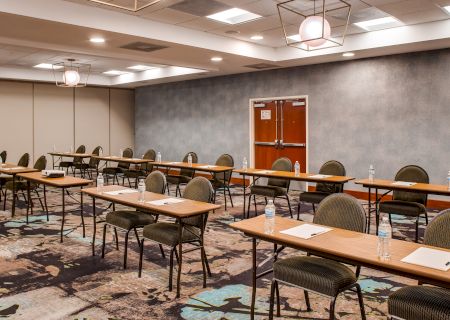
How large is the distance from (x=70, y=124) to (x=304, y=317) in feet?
34.5

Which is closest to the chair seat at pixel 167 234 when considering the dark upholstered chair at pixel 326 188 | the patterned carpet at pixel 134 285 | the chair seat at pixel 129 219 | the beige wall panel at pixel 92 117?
the chair seat at pixel 129 219

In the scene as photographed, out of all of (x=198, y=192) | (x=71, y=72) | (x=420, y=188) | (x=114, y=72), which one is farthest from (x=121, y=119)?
(x=420, y=188)

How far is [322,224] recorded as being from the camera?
10.1ft

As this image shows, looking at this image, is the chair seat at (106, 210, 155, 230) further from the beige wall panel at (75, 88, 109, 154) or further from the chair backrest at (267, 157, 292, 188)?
the beige wall panel at (75, 88, 109, 154)

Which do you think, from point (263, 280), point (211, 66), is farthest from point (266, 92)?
point (263, 280)

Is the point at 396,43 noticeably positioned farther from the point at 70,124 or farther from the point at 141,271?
the point at 70,124

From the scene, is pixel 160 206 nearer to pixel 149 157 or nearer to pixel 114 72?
pixel 149 157

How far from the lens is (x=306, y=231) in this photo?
2734 mm

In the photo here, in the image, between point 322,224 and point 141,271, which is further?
point 141,271

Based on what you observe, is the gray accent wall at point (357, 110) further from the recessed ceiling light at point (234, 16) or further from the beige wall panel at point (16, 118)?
the beige wall panel at point (16, 118)

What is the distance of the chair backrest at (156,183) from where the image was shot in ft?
→ 14.9

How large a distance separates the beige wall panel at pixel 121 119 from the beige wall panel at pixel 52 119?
1335 mm

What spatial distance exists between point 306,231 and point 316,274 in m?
0.33

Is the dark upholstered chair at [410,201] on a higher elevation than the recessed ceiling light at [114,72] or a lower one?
lower
